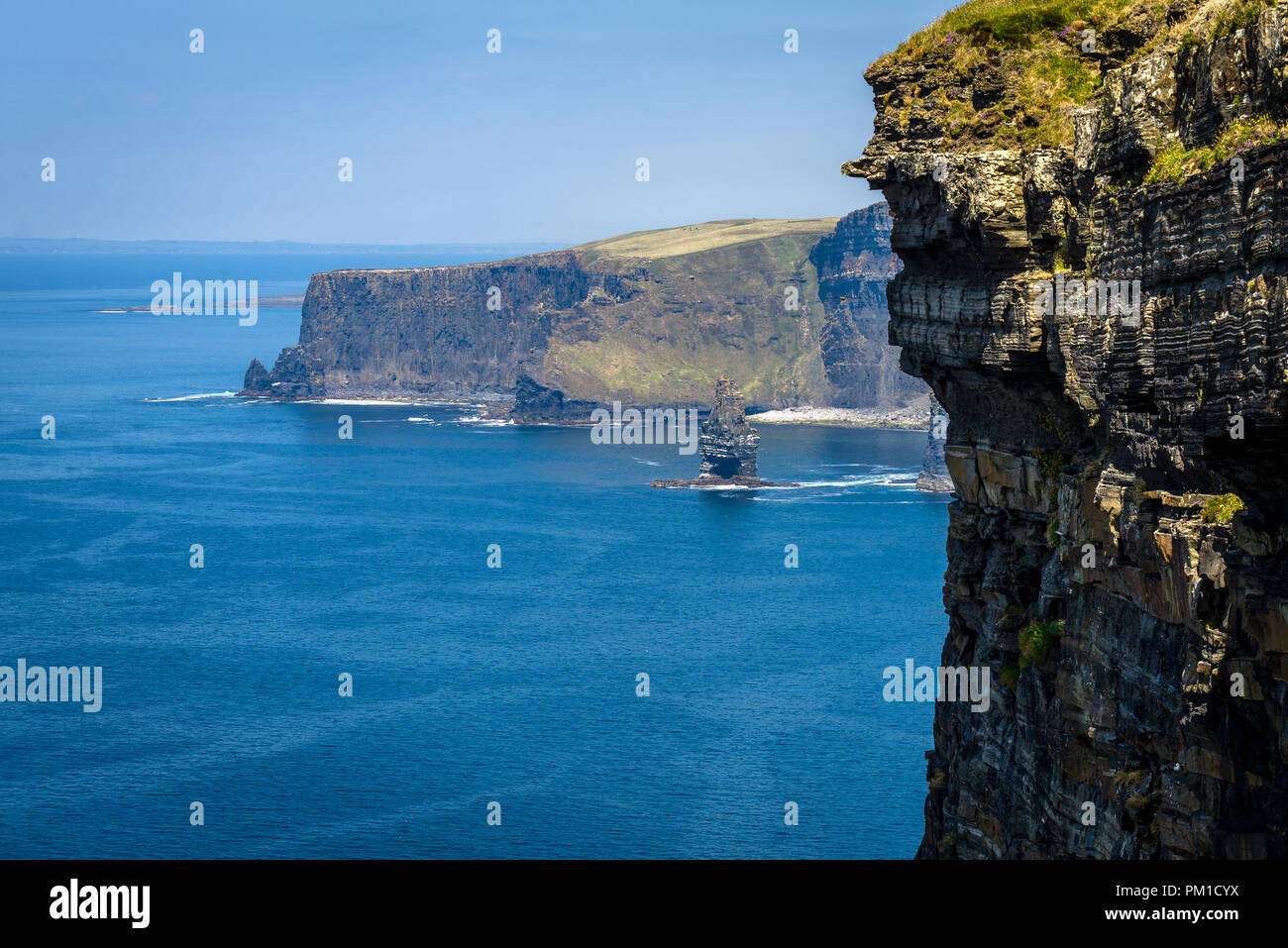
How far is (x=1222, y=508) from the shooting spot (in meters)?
27.9

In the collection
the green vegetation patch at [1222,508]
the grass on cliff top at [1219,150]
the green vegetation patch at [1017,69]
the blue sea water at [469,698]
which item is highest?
the green vegetation patch at [1017,69]

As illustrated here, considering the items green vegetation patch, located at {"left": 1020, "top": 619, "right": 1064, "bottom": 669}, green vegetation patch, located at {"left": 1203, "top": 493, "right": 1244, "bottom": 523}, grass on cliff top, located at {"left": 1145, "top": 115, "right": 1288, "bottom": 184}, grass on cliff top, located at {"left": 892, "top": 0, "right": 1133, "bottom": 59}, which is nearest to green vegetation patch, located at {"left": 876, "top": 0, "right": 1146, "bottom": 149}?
grass on cliff top, located at {"left": 892, "top": 0, "right": 1133, "bottom": 59}

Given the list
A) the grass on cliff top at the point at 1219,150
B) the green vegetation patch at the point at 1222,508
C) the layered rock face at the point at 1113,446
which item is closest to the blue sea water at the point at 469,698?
the layered rock face at the point at 1113,446

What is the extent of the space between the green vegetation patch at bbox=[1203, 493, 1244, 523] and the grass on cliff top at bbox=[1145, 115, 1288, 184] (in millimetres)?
5789

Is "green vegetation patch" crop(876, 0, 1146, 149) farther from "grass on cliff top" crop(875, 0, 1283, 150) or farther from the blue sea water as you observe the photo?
the blue sea water

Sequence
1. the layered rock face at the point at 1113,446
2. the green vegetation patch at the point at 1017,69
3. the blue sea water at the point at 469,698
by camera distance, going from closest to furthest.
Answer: the layered rock face at the point at 1113,446
the green vegetation patch at the point at 1017,69
the blue sea water at the point at 469,698

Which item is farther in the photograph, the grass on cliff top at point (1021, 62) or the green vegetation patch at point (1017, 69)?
the green vegetation patch at point (1017, 69)

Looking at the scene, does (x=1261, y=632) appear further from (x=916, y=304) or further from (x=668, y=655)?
(x=668, y=655)

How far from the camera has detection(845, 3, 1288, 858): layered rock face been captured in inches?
1017

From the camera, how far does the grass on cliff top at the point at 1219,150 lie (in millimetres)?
25109

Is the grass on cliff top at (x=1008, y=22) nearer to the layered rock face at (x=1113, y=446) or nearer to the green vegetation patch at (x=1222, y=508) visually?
the layered rock face at (x=1113, y=446)

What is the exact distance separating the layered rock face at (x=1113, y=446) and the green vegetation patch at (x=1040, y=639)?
9 cm

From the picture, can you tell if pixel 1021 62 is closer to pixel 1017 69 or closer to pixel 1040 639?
pixel 1017 69

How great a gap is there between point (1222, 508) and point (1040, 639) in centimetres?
909
